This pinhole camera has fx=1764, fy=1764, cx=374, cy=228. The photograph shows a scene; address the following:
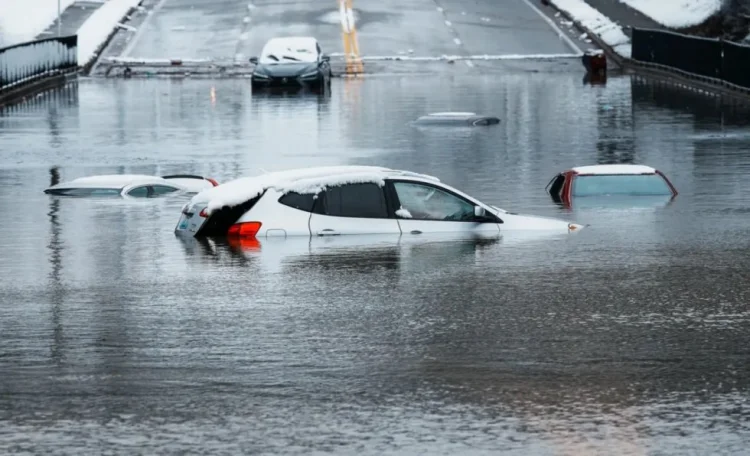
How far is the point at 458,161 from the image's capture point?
105ft

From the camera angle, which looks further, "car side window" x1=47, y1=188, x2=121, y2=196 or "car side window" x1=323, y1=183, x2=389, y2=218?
"car side window" x1=47, y1=188, x2=121, y2=196

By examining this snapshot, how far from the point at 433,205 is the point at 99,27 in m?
51.6

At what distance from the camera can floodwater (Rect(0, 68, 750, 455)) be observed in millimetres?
9430

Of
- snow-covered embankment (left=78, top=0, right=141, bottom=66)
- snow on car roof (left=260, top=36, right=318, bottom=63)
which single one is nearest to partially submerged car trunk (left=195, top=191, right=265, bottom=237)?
snow on car roof (left=260, top=36, right=318, bottom=63)

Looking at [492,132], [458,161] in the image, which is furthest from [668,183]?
[492,132]

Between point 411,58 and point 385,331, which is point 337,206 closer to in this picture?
point 385,331

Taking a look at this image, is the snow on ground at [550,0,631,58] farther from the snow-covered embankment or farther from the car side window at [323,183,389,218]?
the car side window at [323,183,389,218]

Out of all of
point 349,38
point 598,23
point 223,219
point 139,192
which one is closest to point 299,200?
point 223,219

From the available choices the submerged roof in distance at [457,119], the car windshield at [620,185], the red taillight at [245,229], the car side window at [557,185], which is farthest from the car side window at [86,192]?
the submerged roof in distance at [457,119]

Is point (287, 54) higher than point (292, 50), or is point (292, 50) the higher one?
point (292, 50)

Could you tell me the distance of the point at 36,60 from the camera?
2167 inches

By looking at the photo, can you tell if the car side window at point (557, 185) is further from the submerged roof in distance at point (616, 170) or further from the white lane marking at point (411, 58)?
the white lane marking at point (411, 58)

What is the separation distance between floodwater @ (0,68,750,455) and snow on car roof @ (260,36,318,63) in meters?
24.2

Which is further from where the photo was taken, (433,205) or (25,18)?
(25,18)
